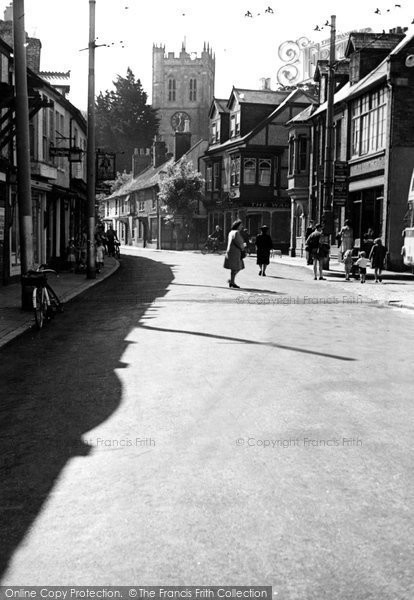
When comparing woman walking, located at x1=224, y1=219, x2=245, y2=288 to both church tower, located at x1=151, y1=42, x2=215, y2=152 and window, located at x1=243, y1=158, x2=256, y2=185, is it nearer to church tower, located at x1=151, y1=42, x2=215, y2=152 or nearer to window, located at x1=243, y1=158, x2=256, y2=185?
window, located at x1=243, y1=158, x2=256, y2=185

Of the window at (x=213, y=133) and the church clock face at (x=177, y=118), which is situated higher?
the church clock face at (x=177, y=118)

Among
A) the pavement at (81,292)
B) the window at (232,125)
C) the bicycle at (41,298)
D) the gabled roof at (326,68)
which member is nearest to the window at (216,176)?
the window at (232,125)

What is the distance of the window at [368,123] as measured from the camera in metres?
30.3

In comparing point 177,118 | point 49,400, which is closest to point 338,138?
point 49,400

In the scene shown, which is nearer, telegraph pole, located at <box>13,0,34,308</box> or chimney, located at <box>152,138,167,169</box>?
telegraph pole, located at <box>13,0,34,308</box>

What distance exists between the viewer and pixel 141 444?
5422mm

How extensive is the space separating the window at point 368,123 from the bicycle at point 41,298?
19885mm

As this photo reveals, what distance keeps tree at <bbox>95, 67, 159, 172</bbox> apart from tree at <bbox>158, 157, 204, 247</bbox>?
139 feet

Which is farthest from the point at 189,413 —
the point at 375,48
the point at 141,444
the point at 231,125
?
the point at 231,125

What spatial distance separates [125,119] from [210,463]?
3969 inches

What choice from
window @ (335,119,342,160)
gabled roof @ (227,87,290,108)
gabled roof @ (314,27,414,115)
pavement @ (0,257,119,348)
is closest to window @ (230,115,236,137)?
gabled roof @ (227,87,290,108)

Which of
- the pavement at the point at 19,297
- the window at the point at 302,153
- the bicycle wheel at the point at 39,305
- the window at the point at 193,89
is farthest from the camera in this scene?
the window at the point at 193,89

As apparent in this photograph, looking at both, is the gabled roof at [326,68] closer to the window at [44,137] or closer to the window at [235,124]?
the window at [235,124]

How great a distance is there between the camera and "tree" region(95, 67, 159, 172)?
102 meters
